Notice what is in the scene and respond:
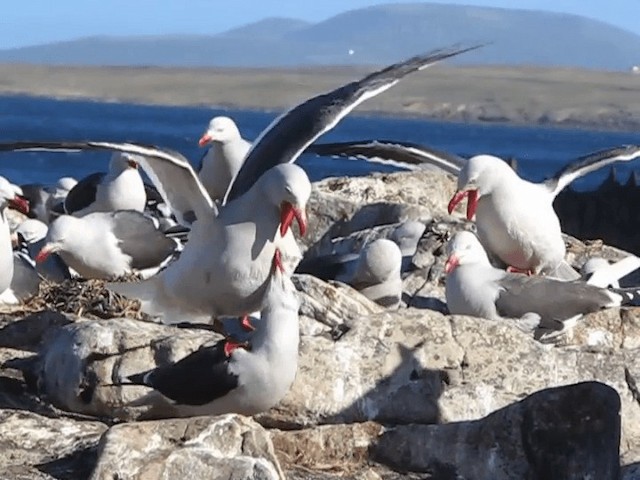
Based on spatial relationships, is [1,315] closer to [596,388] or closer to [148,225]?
[148,225]

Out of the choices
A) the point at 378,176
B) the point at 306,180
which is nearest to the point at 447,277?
the point at 306,180

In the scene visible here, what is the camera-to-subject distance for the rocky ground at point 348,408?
6711 millimetres

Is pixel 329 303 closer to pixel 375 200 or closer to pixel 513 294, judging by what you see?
pixel 513 294

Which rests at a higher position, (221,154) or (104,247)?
(221,154)

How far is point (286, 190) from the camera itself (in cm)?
855

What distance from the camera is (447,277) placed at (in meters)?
10.1

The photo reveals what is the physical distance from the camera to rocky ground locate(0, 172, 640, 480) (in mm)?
6711

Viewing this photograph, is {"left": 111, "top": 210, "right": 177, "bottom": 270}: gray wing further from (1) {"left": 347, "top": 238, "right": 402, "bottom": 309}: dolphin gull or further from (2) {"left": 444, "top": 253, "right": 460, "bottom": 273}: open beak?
(2) {"left": 444, "top": 253, "right": 460, "bottom": 273}: open beak

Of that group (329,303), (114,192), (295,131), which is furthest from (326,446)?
(114,192)

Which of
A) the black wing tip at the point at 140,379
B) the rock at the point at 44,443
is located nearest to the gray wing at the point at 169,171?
the black wing tip at the point at 140,379

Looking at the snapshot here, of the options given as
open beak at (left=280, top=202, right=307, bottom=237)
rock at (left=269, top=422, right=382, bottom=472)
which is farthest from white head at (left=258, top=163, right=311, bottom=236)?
rock at (left=269, top=422, right=382, bottom=472)

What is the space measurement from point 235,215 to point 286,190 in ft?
1.25

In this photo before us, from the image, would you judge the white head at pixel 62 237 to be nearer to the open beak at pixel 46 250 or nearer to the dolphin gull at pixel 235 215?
the open beak at pixel 46 250

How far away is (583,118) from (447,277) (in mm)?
97297
